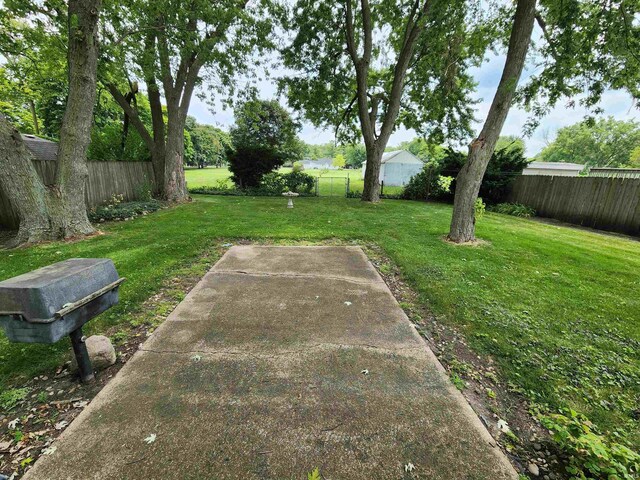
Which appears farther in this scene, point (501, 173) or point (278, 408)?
point (501, 173)

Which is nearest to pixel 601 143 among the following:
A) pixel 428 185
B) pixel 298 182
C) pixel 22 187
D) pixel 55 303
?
pixel 428 185

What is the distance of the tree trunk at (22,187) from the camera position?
470 centimetres

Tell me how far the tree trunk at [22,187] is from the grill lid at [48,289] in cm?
452

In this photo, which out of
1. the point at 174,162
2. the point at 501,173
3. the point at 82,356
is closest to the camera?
the point at 82,356

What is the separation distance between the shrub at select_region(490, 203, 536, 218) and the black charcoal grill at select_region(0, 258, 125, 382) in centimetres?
1239

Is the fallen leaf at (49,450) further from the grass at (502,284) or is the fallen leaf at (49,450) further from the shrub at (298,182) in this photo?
the shrub at (298,182)

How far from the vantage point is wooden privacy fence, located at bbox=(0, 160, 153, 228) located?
6.22 m

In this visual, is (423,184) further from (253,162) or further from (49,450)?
(49,450)

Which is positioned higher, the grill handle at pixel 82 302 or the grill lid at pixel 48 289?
the grill lid at pixel 48 289

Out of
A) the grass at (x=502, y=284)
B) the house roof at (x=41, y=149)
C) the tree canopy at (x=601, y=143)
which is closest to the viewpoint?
the grass at (x=502, y=284)

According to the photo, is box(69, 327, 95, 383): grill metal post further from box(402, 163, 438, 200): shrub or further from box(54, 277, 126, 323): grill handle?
box(402, 163, 438, 200): shrub

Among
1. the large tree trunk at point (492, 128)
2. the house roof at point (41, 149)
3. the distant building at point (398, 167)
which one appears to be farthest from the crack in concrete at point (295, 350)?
the distant building at point (398, 167)

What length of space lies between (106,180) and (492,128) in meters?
10.8

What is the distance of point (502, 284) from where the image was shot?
3773 millimetres
